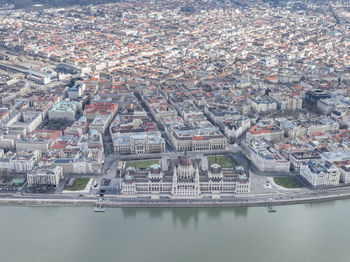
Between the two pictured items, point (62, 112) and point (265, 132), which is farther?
point (62, 112)

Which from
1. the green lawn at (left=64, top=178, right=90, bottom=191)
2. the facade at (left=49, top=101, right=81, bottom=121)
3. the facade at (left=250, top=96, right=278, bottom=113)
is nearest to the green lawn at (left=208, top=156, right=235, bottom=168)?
the green lawn at (left=64, top=178, right=90, bottom=191)

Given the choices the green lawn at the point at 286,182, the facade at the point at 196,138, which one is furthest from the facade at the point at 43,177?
the green lawn at the point at 286,182

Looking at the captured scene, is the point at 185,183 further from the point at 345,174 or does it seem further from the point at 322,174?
the point at 345,174

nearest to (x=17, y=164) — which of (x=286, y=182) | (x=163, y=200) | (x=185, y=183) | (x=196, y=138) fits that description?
(x=163, y=200)

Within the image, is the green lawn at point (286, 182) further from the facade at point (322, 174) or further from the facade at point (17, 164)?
the facade at point (17, 164)

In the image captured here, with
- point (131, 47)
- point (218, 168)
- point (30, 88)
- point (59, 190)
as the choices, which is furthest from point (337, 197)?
point (131, 47)

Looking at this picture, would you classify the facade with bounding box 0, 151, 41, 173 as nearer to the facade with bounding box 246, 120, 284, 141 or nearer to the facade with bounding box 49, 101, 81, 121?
the facade with bounding box 49, 101, 81, 121
